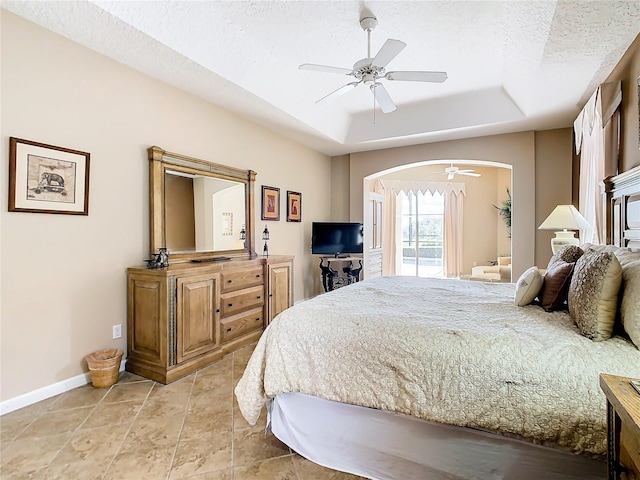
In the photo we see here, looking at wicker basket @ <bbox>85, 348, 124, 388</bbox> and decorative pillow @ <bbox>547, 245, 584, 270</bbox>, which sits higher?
decorative pillow @ <bbox>547, 245, 584, 270</bbox>

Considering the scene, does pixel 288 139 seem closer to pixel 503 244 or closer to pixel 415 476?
pixel 415 476

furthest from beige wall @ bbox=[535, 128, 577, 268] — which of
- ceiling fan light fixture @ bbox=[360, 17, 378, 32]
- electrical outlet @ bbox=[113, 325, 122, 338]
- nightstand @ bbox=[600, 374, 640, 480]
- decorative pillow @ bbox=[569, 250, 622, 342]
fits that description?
electrical outlet @ bbox=[113, 325, 122, 338]

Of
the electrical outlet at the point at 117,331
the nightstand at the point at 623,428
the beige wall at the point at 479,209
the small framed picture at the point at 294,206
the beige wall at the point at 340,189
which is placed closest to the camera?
the nightstand at the point at 623,428

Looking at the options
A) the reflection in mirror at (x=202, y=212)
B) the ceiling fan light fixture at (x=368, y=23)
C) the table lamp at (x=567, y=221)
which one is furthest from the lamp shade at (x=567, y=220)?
the reflection in mirror at (x=202, y=212)

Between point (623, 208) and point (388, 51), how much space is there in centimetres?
209

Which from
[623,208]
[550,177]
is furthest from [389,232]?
[623,208]

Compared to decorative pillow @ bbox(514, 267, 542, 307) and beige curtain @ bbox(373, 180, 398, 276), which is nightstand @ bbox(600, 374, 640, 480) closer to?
decorative pillow @ bbox(514, 267, 542, 307)

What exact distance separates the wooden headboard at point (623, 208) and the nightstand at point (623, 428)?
184cm

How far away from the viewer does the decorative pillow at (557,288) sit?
1.83 meters

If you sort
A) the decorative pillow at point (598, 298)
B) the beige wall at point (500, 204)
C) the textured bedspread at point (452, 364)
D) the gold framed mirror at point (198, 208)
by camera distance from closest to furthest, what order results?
the textured bedspread at point (452, 364) → the decorative pillow at point (598, 298) → the gold framed mirror at point (198, 208) → the beige wall at point (500, 204)

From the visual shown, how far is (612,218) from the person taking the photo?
2.67 metres

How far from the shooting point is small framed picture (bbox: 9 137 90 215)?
2.19m

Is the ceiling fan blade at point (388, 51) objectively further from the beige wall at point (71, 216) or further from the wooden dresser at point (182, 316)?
the wooden dresser at point (182, 316)

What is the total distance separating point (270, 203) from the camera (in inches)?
178
